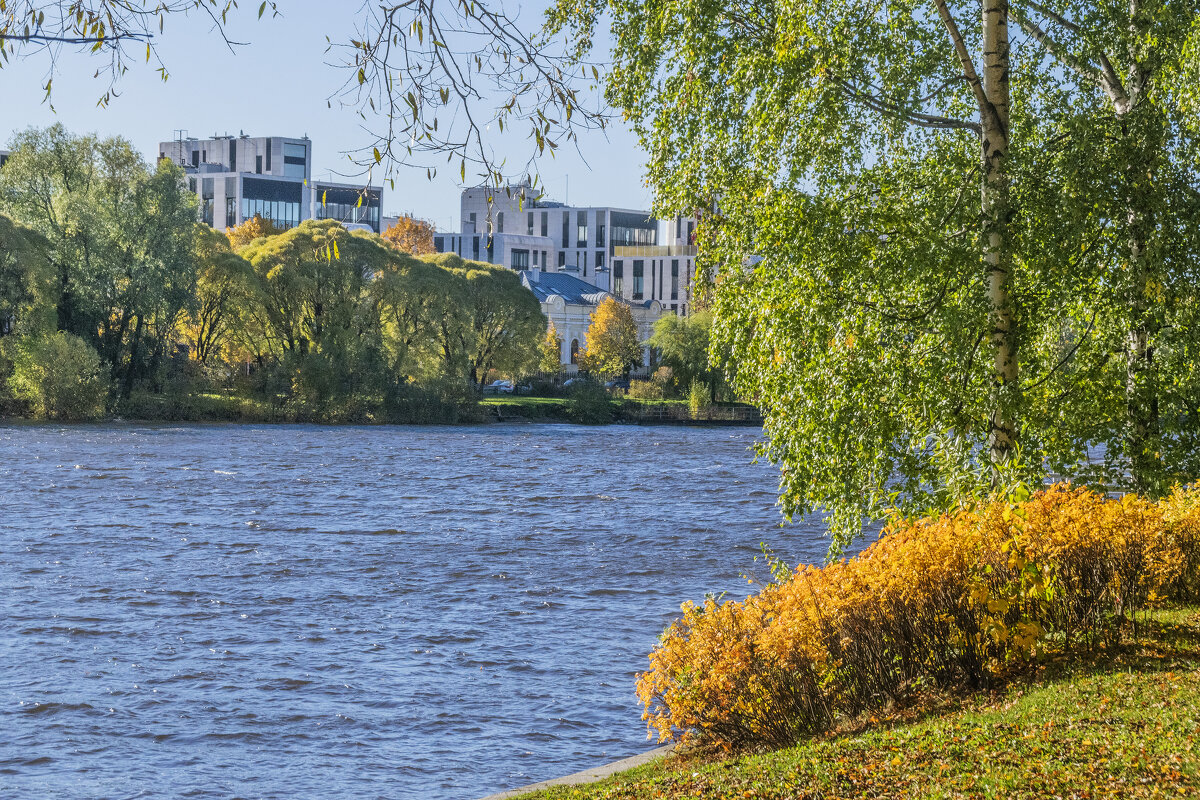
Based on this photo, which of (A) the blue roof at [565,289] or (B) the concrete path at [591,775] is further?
(A) the blue roof at [565,289]

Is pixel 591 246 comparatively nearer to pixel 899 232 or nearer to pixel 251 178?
pixel 251 178

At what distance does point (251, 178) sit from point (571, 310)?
5400 centimetres

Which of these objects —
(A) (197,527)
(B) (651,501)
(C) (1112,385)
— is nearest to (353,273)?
(B) (651,501)

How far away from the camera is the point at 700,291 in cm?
1662

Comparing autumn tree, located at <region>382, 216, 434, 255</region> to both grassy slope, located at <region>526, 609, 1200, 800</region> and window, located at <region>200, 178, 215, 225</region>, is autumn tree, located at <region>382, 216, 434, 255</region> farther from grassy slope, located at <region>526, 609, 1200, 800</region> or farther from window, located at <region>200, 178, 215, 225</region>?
grassy slope, located at <region>526, 609, 1200, 800</region>

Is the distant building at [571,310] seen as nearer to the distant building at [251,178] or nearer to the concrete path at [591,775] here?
the distant building at [251,178]

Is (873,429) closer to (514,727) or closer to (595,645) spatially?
(514,727)

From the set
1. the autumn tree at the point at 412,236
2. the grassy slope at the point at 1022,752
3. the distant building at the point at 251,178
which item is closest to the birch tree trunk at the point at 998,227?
the grassy slope at the point at 1022,752

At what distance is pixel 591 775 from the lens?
12031 millimetres

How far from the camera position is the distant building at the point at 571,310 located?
434 feet

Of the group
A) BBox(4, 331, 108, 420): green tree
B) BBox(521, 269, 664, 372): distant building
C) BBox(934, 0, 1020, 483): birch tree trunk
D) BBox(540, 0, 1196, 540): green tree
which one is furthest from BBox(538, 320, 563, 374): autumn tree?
BBox(934, 0, 1020, 483): birch tree trunk

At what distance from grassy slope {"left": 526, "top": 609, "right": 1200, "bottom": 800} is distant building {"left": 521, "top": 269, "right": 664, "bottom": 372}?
378 feet

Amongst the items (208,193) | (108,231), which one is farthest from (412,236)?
(108,231)

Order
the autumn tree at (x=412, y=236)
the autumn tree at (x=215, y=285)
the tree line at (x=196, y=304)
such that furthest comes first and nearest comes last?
1. the autumn tree at (x=412, y=236)
2. the autumn tree at (x=215, y=285)
3. the tree line at (x=196, y=304)
